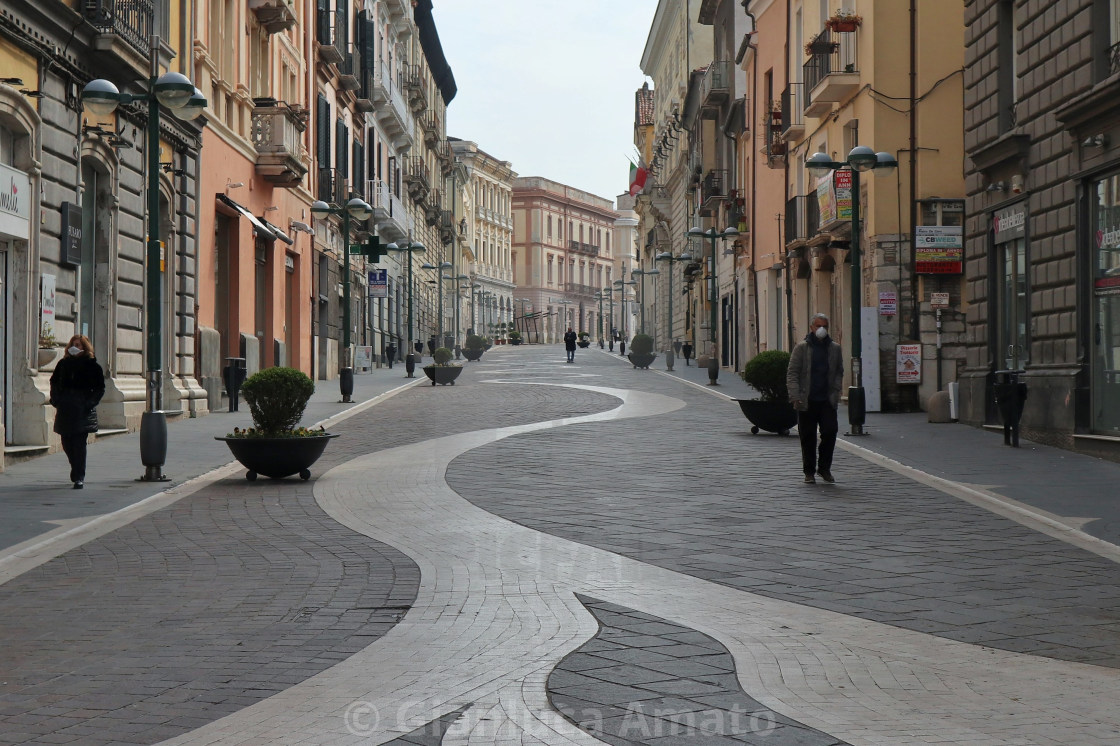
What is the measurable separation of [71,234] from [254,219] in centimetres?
1027

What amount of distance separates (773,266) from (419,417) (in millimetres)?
17305

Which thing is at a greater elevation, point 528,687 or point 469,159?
point 469,159

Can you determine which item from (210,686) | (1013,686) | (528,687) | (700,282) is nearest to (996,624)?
(1013,686)

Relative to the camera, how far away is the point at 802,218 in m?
31.6

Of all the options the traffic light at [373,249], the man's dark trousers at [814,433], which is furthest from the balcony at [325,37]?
the man's dark trousers at [814,433]

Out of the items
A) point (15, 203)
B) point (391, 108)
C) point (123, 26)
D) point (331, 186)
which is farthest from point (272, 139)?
point (391, 108)

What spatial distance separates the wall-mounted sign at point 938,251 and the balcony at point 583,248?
11809 cm

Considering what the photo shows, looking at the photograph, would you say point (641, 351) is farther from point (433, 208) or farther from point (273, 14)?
point (433, 208)

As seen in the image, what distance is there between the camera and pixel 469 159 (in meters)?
108

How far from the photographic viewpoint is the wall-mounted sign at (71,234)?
16.3 metres

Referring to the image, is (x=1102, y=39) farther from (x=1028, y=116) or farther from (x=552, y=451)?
(x=552, y=451)

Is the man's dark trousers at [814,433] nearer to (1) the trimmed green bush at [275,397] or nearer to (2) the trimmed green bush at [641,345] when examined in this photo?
(1) the trimmed green bush at [275,397]

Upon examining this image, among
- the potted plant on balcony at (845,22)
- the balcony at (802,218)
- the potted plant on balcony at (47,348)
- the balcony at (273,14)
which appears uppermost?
the balcony at (273,14)

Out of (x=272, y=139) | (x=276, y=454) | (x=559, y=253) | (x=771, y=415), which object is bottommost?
(x=276, y=454)
